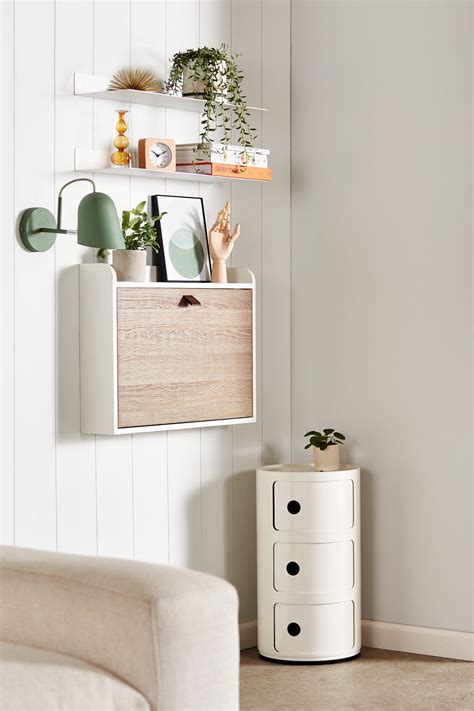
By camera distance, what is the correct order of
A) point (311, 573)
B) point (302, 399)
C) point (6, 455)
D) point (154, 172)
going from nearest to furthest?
point (6, 455)
point (154, 172)
point (311, 573)
point (302, 399)

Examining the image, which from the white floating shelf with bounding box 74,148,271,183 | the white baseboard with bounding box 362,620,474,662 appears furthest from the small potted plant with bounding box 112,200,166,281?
the white baseboard with bounding box 362,620,474,662

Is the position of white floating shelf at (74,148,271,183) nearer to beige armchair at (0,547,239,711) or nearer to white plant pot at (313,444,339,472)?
white plant pot at (313,444,339,472)

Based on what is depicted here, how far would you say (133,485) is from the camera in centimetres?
375

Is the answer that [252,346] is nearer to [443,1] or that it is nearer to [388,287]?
[388,287]

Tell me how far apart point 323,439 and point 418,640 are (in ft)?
2.55

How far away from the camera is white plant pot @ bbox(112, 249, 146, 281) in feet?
11.7

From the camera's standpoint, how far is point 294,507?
395 centimetres

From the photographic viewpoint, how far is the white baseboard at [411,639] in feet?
13.0

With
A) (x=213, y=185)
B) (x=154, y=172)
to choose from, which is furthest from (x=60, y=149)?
(x=213, y=185)

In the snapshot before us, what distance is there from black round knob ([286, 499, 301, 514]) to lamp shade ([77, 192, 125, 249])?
1.21 m

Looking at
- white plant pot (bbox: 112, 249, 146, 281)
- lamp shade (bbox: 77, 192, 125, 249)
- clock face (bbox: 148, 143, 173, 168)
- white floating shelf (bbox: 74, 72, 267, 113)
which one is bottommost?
white plant pot (bbox: 112, 249, 146, 281)

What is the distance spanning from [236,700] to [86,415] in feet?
4.85

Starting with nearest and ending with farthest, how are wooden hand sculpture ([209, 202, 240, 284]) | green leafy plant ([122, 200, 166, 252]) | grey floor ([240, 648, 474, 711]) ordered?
1. grey floor ([240, 648, 474, 711])
2. green leafy plant ([122, 200, 166, 252])
3. wooden hand sculpture ([209, 202, 240, 284])

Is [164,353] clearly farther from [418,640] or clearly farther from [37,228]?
[418,640]
